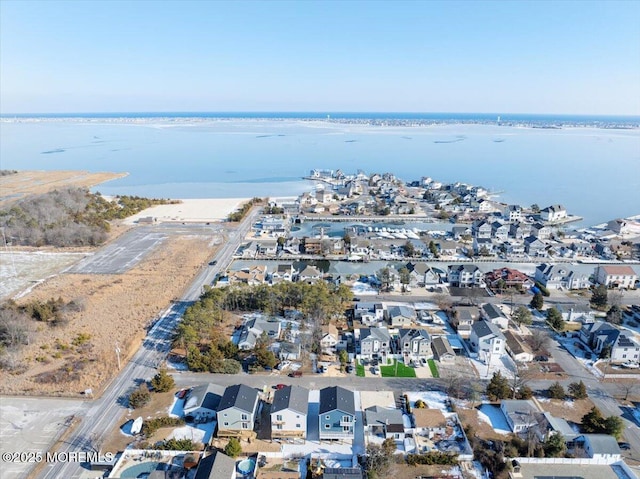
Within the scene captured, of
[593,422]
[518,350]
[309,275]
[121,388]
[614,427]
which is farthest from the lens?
[309,275]

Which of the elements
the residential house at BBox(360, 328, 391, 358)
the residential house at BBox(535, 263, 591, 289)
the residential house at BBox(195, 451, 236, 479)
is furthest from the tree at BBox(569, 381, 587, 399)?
the residential house at BBox(195, 451, 236, 479)

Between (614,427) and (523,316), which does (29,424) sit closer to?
(614,427)

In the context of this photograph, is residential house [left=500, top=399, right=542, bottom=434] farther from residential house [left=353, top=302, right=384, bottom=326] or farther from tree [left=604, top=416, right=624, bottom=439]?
residential house [left=353, top=302, right=384, bottom=326]

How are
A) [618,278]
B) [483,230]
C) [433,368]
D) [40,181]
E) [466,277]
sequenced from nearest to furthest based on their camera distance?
[433,368], [618,278], [466,277], [483,230], [40,181]

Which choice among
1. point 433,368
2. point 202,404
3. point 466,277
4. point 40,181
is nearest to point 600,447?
point 433,368

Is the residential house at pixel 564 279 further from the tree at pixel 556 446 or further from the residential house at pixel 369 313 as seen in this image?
the tree at pixel 556 446

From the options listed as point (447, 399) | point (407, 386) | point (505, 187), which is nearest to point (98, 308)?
point (407, 386)

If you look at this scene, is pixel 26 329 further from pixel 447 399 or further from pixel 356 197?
pixel 356 197
